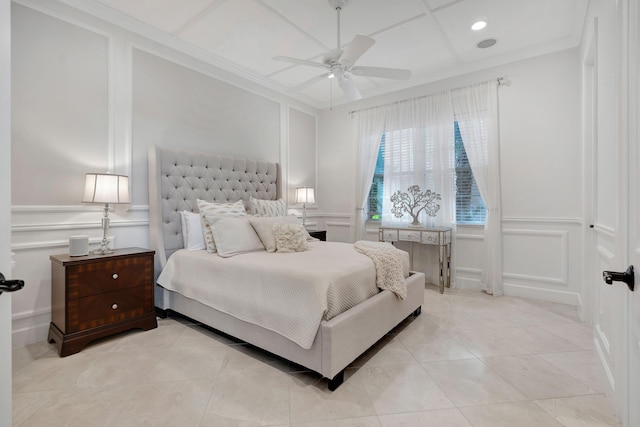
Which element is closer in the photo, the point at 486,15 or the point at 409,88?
the point at 486,15

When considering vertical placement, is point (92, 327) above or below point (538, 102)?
below

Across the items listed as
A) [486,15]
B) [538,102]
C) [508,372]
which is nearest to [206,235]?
[508,372]

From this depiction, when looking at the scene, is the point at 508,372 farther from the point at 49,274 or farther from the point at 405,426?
the point at 49,274

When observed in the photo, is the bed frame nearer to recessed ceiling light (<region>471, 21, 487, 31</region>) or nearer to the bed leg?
the bed leg

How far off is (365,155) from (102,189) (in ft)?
11.3

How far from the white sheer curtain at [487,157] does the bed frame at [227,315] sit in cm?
130

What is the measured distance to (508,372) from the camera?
199 cm

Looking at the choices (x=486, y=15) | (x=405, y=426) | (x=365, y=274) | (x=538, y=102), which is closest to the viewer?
(x=405, y=426)

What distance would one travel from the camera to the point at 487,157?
12.1 ft

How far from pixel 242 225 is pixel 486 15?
9.90ft

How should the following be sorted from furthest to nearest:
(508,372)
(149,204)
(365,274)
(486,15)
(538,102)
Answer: (538,102)
(149,204)
(486,15)
(365,274)
(508,372)

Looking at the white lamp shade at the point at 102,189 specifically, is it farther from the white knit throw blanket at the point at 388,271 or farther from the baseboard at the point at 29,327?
the white knit throw blanket at the point at 388,271

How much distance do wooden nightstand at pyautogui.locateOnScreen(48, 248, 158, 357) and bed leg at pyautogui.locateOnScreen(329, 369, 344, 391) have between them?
177 centimetres

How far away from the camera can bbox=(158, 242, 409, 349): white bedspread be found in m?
1.86
